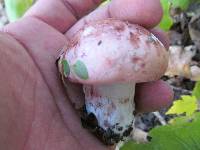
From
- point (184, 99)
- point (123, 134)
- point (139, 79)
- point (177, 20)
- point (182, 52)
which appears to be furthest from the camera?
point (177, 20)

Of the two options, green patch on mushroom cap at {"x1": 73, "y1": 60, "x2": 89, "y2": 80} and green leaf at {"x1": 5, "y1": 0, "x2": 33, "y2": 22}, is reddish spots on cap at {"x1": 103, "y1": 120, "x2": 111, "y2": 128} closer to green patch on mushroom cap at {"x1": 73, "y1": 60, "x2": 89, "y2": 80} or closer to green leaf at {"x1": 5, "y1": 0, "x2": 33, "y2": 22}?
green patch on mushroom cap at {"x1": 73, "y1": 60, "x2": 89, "y2": 80}

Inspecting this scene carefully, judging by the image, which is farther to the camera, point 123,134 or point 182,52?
point 182,52

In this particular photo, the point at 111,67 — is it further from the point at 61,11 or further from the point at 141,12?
the point at 61,11

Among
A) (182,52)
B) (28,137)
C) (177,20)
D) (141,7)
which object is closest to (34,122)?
(28,137)

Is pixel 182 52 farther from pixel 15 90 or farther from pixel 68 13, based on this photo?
pixel 15 90

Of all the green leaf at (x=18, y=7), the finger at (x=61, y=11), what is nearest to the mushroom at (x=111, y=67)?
the finger at (x=61, y=11)

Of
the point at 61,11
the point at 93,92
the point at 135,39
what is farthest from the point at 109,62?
the point at 61,11

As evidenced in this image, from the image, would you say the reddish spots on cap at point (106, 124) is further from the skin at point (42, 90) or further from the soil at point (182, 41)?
the soil at point (182, 41)
